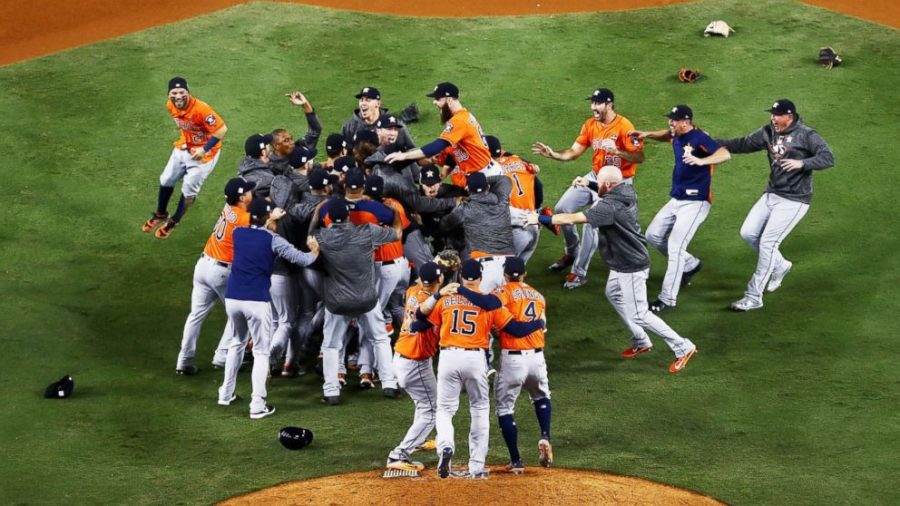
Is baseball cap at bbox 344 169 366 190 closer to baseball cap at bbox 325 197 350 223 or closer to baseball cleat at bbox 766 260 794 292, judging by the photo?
baseball cap at bbox 325 197 350 223

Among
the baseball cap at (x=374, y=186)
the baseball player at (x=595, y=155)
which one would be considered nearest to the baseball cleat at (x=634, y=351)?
the baseball player at (x=595, y=155)

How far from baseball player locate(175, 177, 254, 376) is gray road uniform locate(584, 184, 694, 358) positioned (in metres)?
3.08

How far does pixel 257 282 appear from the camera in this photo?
36.6ft

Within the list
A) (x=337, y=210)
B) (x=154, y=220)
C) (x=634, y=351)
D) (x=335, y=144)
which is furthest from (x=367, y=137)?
(x=154, y=220)

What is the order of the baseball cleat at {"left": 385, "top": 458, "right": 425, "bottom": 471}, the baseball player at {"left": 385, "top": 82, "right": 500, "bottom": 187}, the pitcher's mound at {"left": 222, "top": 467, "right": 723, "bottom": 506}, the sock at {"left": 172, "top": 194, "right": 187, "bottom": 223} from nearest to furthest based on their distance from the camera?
the pitcher's mound at {"left": 222, "top": 467, "right": 723, "bottom": 506}, the baseball cleat at {"left": 385, "top": 458, "right": 425, "bottom": 471}, the baseball player at {"left": 385, "top": 82, "right": 500, "bottom": 187}, the sock at {"left": 172, "top": 194, "right": 187, "bottom": 223}

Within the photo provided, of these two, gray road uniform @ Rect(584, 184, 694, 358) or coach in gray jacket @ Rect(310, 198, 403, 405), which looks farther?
gray road uniform @ Rect(584, 184, 694, 358)

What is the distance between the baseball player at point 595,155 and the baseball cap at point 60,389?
17.1 ft

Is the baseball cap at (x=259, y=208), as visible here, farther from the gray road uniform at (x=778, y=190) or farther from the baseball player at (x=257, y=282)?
the gray road uniform at (x=778, y=190)

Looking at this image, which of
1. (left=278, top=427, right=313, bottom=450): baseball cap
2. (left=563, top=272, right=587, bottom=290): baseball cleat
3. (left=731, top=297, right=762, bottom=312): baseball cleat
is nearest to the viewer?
(left=278, top=427, right=313, bottom=450): baseball cap

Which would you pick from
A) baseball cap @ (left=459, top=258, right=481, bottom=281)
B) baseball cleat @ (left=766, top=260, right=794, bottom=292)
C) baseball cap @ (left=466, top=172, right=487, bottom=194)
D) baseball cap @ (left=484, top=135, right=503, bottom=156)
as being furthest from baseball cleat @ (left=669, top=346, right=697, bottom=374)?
baseball cap @ (left=459, top=258, right=481, bottom=281)

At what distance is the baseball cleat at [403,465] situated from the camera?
32.1ft

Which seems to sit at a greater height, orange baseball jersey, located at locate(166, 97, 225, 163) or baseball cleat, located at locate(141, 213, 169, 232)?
orange baseball jersey, located at locate(166, 97, 225, 163)

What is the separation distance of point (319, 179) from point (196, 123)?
9.30ft

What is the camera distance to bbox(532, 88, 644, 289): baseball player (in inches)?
525
